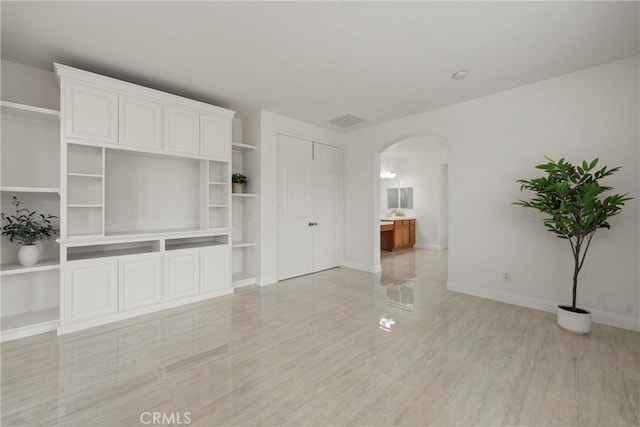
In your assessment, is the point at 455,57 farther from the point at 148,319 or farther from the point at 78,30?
the point at 148,319

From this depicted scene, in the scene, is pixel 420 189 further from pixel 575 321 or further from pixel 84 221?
pixel 84 221

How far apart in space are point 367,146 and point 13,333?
5.30 meters

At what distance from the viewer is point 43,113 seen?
2.81 m

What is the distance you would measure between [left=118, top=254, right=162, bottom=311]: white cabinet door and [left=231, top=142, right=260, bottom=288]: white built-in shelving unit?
115 cm

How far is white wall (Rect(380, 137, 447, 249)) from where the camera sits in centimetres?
793

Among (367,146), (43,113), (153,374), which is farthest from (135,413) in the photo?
(367,146)

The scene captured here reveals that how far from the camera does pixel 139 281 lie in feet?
10.4

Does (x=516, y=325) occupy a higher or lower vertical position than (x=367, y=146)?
lower

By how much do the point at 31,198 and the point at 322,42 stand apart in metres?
3.53

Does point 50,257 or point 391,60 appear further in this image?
point 50,257

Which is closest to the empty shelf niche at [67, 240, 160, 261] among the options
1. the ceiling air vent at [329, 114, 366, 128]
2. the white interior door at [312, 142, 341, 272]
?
the white interior door at [312, 142, 341, 272]

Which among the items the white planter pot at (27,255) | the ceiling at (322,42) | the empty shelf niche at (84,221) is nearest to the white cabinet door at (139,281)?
the empty shelf niche at (84,221)

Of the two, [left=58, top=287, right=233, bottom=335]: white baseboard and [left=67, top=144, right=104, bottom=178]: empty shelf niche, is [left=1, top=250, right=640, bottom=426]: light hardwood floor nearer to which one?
[left=58, top=287, right=233, bottom=335]: white baseboard

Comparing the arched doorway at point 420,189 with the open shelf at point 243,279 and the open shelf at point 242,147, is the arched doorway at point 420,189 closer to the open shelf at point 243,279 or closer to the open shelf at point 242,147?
the open shelf at point 242,147
